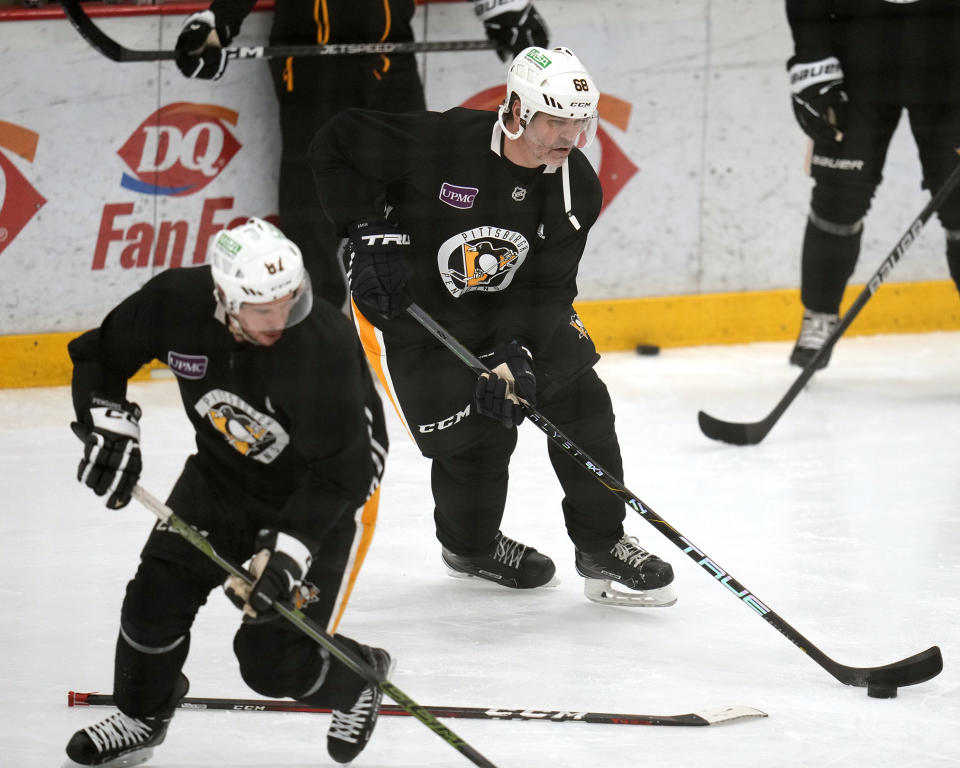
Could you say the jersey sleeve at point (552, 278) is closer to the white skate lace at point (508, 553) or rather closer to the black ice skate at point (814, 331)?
the white skate lace at point (508, 553)

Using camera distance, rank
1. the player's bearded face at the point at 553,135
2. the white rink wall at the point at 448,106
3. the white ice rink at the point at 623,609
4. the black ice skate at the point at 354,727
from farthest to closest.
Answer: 1. the white rink wall at the point at 448,106
2. the player's bearded face at the point at 553,135
3. the white ice rink at the point at 623,609
4. the black ice skate at the point at 354,727

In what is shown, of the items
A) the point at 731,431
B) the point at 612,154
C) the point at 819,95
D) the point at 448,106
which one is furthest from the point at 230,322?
the point at 612,154

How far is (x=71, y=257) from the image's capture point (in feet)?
14.3

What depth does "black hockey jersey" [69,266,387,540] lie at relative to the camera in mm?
2164

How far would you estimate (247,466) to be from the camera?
2299 mm

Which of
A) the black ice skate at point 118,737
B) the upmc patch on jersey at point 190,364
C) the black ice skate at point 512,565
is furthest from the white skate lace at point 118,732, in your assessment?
the black ice skate at point 512,565

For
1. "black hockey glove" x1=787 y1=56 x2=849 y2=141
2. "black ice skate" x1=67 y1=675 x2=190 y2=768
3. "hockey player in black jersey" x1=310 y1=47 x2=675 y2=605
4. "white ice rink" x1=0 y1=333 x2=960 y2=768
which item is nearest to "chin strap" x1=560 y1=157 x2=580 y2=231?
"hockey player in black jersey" x1=310 y1=47 x2=675 y2=605

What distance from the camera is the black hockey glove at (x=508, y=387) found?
2762 mm

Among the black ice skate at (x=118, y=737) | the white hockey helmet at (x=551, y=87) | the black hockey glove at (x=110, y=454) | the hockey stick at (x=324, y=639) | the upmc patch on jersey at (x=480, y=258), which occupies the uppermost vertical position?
the white hockey helmet at (x=551, y=87)

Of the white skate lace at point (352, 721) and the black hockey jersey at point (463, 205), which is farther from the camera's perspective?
the black hockey jersey at point (463, 205)

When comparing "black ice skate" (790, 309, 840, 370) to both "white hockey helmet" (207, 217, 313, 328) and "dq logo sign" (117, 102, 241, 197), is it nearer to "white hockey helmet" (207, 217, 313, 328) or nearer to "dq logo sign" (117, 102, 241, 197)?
"dq logo sign" (117, 102, 241, 197)

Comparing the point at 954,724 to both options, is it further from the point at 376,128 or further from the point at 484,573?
the point at 376,128

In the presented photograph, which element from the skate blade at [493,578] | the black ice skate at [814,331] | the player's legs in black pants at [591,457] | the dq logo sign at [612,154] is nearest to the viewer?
the player's legs in black pants at [591,457]

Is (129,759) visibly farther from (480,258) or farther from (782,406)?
(782,406)
